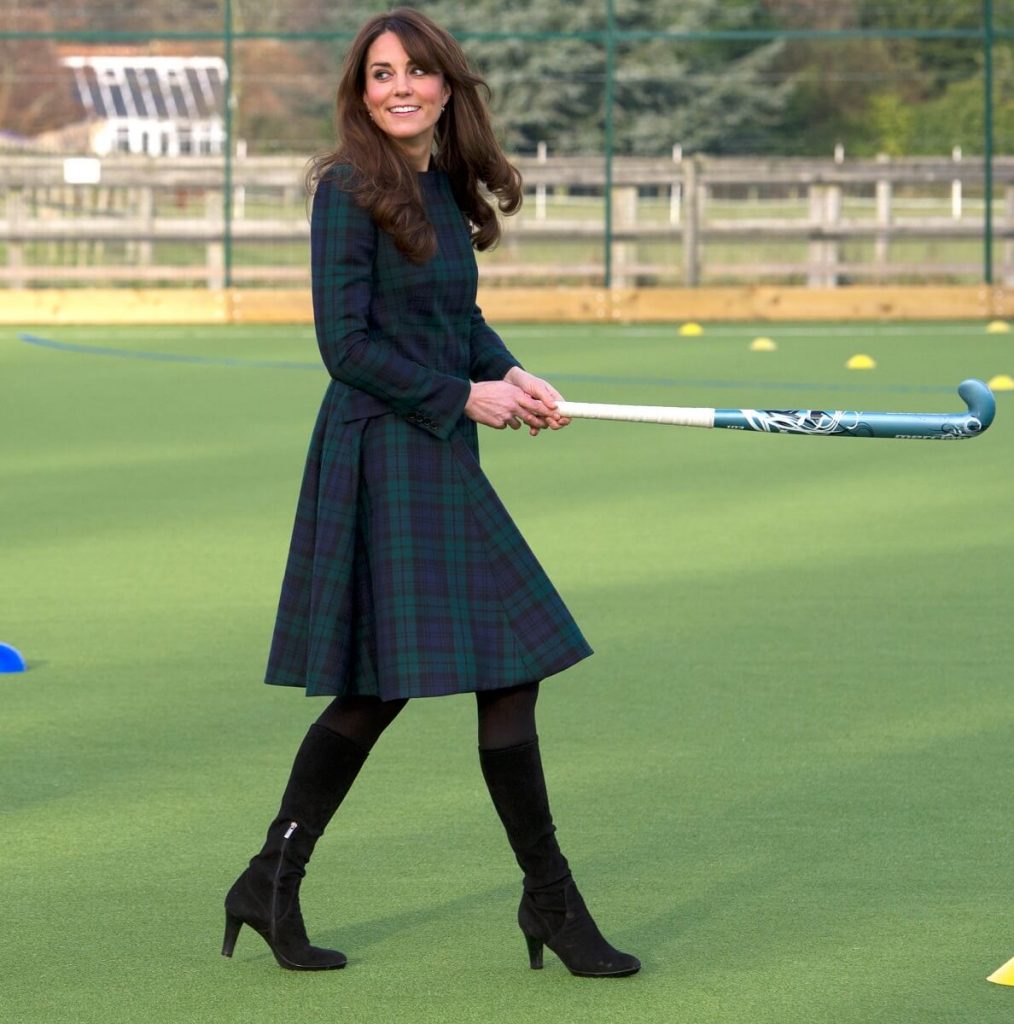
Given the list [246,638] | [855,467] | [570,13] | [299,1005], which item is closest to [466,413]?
[299,1005]

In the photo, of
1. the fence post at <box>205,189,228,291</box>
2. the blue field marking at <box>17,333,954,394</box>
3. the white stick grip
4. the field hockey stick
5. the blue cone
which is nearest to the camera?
the field hockey stick

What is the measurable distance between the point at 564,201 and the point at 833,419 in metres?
20.0

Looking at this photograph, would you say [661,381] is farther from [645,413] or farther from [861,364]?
[645,413]

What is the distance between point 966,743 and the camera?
557cm

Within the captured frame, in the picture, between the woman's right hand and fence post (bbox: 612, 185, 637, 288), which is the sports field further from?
fence post (bbox: 612, 185, 637, 288)

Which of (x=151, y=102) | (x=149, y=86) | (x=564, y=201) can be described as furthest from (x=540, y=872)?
(x=151, y=102)

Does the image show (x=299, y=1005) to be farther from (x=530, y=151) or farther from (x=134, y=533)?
(x=530, y=151)

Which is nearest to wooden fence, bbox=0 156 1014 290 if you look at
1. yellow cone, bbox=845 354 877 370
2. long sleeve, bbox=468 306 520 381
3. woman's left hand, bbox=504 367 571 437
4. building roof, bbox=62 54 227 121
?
building roof, bbox=62 54 227 121

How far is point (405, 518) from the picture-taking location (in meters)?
3.85

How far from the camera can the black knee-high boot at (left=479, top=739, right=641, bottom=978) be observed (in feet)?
12.9

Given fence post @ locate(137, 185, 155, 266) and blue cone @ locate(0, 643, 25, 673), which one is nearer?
blue cone @ locate(0, 643, 25, 673)

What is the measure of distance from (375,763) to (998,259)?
19.4m

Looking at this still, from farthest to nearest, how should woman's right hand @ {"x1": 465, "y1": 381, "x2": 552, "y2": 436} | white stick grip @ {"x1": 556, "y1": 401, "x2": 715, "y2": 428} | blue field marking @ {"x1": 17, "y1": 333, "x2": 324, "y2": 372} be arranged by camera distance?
blue field marking @ {"x1": 17, "y1": 333, "x2": 324, "y2": 372} < woman's right hand @ {"x1": 465, "y1": 381, "x2": 552, "y2": 436} < white stick grip @ {"x1": 556, "y1": 401, "x2": 715, "y2": 428}

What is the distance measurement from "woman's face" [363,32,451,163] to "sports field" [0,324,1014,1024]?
1377 millimetres
